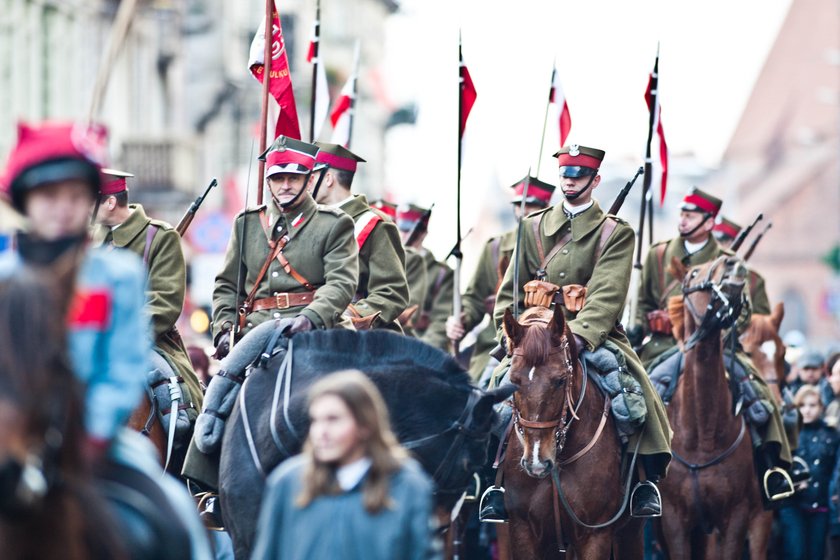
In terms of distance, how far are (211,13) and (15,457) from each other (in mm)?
50033

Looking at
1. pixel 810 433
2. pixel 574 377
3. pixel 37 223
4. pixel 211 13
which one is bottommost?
pixel 810 433

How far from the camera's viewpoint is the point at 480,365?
16500 millimetres

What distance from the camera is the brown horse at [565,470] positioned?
11.6 meters

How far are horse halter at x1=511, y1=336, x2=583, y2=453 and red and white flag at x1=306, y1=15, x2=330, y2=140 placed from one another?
500 cm

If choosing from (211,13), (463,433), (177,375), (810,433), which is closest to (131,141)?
(211,13)

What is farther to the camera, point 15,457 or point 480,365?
point 480,365

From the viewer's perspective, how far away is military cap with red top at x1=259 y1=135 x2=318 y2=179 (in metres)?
11.7

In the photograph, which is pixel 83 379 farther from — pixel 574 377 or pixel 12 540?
pixel 574 377

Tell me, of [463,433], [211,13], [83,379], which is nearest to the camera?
[83,379]

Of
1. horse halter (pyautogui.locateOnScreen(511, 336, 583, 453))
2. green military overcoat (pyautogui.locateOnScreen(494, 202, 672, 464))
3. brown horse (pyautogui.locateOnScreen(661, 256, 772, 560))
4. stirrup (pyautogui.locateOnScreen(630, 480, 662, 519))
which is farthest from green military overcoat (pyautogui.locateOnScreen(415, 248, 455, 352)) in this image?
horse halter (pyautogui.locateOnScreen(511, 336, 583, 453))

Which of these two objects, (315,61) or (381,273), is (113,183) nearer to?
(381,273)

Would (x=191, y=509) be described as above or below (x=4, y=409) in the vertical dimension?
below

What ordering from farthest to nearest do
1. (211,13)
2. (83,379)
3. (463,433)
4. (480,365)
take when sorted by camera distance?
(211,13), (480,365), (463,433), (83,379)

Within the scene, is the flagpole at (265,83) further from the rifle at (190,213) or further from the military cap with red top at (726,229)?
the military cap with red top at (726,229)
